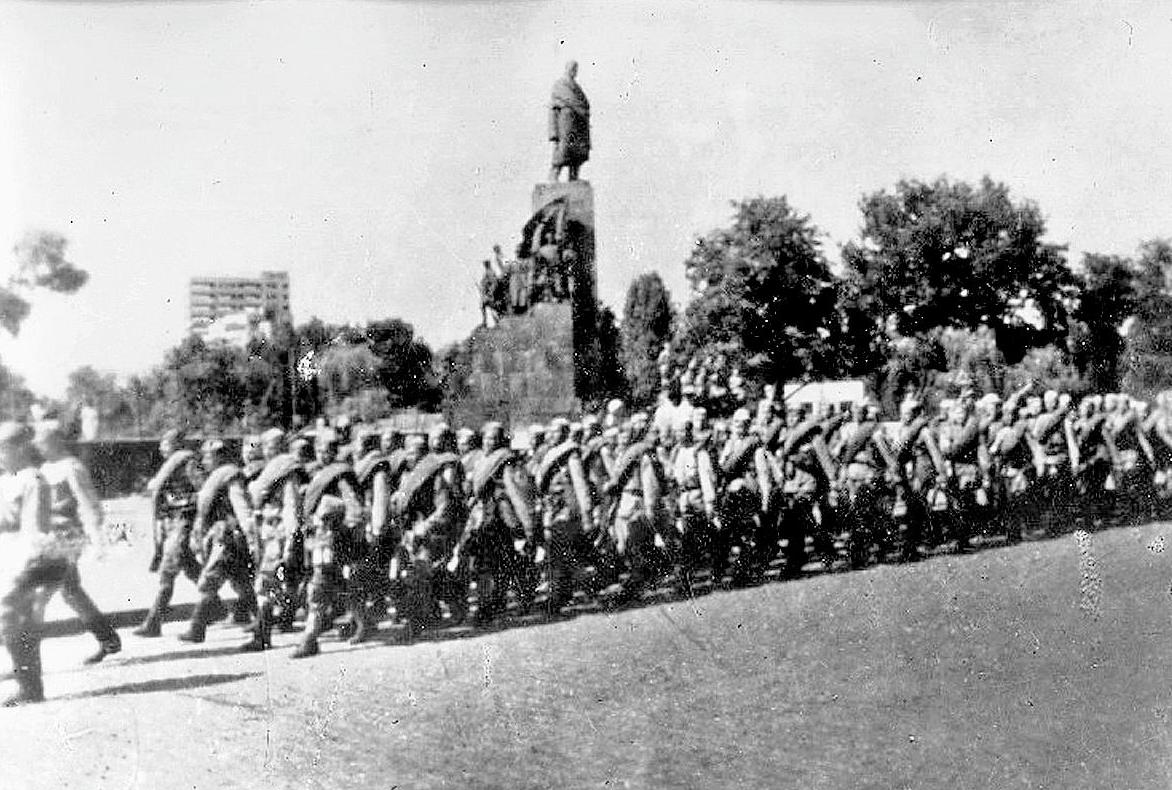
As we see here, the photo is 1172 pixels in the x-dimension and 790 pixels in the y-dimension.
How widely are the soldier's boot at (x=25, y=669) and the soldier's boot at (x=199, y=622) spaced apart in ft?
7.51

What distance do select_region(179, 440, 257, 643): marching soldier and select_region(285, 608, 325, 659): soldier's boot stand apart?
0.58m

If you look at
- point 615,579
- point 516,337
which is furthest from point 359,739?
point 516,337

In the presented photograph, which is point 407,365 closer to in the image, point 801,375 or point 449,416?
point 801,375

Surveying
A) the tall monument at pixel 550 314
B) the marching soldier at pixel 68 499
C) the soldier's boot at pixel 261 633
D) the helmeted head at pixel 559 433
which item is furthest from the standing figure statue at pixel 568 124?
the marching soldier at pixel 68 499

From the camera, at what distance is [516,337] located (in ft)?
69.6

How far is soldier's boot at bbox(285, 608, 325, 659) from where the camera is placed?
8320mm

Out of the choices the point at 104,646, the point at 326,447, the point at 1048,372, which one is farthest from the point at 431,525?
the point at 1048,372

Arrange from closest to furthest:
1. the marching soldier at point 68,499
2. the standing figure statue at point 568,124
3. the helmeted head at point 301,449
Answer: the marching soldier at point 68,499
the helmeted head at point 301,449
the standing figure statue at point 568,124

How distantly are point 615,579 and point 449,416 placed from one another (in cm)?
1126

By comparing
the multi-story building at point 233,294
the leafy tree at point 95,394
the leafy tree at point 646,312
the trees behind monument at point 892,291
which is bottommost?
the leafy tree at point 95,394

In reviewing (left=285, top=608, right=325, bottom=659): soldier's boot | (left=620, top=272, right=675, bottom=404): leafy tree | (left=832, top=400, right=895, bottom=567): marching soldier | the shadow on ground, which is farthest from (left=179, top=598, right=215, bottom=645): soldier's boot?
(left=620, top=272, right=675, bottom=404): leafy tree

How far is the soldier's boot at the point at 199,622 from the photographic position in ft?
28.6

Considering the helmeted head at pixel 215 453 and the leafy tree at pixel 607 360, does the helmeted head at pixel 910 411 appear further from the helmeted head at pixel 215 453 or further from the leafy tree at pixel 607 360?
the leafy tree at pixel 607 360

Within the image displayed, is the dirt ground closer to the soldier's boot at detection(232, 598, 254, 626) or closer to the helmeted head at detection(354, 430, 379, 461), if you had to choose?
the soldier's boot at detection(232, 598, 254, 626)
